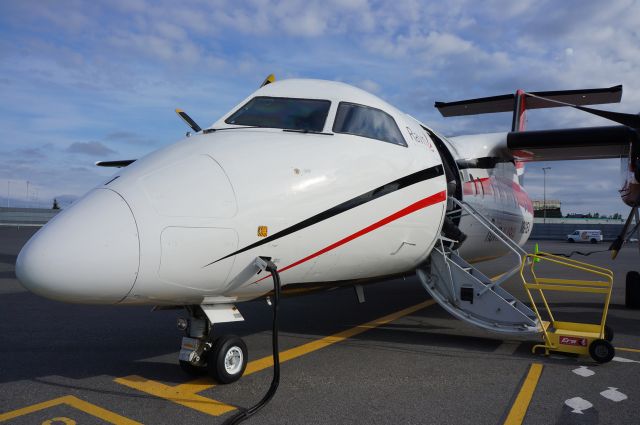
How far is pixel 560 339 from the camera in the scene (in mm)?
5918

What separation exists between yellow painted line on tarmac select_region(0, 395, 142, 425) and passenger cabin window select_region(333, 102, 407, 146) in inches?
124

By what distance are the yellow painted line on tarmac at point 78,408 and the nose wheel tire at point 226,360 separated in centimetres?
88

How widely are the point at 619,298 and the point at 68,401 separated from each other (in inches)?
455

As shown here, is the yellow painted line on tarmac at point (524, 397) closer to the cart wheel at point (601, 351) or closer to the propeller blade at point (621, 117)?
the cart wheel at point (601, 351)

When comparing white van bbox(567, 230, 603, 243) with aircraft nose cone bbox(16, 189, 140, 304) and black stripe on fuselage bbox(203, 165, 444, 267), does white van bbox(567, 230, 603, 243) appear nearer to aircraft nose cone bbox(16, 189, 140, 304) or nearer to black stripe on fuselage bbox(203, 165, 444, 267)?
black stripe on fuselage bbox(203, 165, 444, 267)

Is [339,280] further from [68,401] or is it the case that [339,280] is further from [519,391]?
[68,401]

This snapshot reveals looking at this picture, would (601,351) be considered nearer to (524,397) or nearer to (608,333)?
(608,333)

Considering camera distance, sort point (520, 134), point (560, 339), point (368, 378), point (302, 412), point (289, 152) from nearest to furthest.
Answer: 1. point (302, 412)
2. point (289, 152)
3. point (368, 378)
4. point (560, 339)
5. point (520, 134)

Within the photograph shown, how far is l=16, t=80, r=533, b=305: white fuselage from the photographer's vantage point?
3512 millimetres

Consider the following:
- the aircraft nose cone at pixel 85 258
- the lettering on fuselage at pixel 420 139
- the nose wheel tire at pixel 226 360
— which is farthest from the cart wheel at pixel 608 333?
the aircraft nose cone at pixel 85 258

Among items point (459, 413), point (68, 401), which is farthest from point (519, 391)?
point (68, 401)

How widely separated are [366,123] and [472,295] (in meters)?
2.58

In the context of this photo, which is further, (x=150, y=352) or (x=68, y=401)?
(x=150, y=352)

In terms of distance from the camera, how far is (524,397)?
14.8 ft
